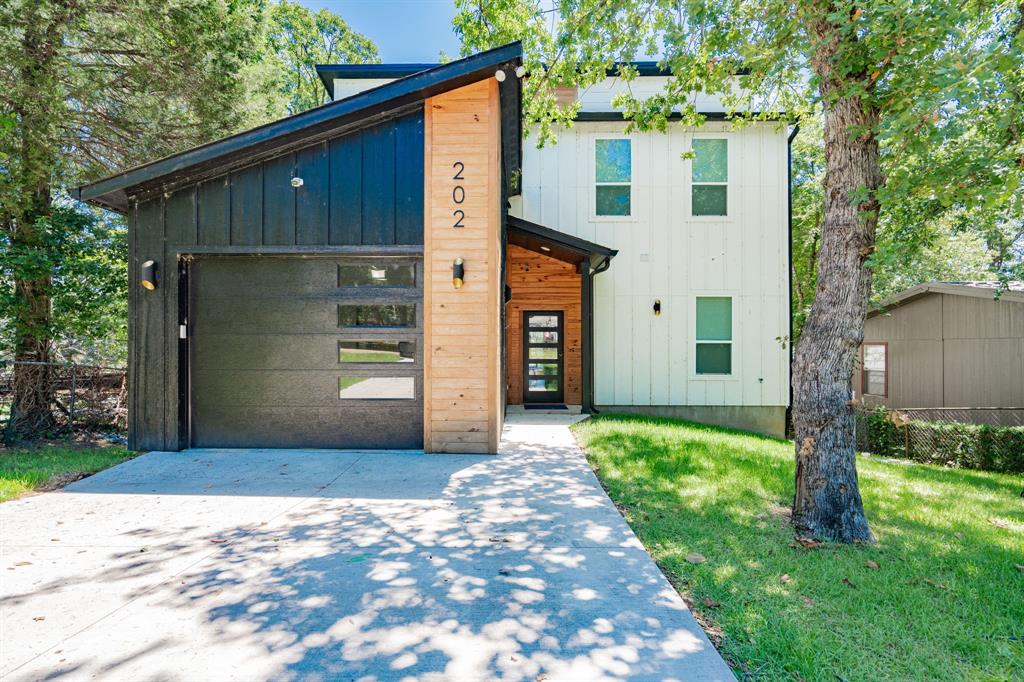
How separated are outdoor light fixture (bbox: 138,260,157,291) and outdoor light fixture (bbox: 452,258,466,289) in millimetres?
3481

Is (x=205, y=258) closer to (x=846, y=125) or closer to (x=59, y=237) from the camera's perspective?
(x=59, y=237)

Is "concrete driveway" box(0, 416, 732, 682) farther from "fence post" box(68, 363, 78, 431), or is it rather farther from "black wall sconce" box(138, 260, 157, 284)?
"fence post" box(68, 363, 78, 431)

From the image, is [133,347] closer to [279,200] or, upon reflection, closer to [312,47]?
[279,200]

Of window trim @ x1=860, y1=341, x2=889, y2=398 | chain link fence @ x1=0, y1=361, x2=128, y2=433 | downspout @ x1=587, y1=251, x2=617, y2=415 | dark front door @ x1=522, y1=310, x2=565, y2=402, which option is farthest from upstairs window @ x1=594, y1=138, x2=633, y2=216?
chain link fence @ x1=0, y1=361, x2=128, y2=433

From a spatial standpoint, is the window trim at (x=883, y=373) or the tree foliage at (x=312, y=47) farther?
the tree foliage at (x=312, y=47)

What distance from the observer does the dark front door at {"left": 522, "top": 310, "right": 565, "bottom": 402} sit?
34.0ft

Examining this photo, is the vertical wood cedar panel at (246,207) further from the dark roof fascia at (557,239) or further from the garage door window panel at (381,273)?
the dark roof fascia at (557,239)

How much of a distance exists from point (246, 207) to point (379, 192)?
1576mm

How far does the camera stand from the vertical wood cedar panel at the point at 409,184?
573 centimetres

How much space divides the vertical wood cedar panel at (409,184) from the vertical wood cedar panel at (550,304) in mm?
4664

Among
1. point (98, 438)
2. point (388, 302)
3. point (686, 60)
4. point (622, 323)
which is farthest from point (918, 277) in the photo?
point (98, 438)

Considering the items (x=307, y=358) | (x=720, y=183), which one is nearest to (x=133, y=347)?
(x=307, y=358)

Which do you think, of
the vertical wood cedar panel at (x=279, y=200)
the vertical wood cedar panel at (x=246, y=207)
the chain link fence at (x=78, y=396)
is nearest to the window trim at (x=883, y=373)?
the vertical wood cedar panel at (x=279, y=200)

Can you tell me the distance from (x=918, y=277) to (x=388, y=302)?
21881 millimetres
